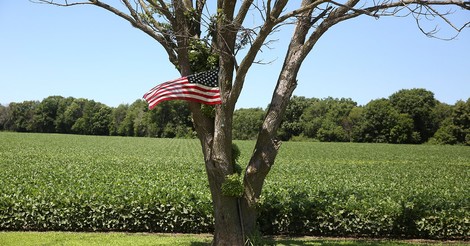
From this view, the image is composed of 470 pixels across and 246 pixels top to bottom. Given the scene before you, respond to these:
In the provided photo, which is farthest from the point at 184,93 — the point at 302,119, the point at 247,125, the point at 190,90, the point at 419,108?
the point at 247,125

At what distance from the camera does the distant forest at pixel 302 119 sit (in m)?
83.0

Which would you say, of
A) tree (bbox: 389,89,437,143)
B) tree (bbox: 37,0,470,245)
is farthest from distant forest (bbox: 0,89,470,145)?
tree (bbox: 37,0,470,245)

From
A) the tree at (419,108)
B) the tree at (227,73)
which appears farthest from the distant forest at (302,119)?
the tree at (227,73)

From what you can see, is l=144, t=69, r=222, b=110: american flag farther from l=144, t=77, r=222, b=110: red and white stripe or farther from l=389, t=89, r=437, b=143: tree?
l=389, t=89, r=437, b=143: tree

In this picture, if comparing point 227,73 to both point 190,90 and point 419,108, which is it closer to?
point 190,90

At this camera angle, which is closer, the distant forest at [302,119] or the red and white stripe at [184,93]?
the red and white stripe at [184,93]

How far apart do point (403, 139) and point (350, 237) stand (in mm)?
75398

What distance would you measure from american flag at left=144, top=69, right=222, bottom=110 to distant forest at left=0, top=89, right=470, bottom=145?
71.1 m

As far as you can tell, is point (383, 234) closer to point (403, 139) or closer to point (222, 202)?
point (222, 202)

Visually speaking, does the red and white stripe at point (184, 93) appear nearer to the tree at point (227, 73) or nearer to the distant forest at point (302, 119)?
the tree at point (227, 73)

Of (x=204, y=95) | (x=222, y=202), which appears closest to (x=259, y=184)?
(x=222, y=202)

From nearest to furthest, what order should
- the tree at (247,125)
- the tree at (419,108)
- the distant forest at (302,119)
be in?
Answer: the distant forest at (302,119)
the tree at (419,108)
the tree at (247,125)

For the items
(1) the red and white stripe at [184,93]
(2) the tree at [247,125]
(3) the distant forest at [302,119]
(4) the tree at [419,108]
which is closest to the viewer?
(1) the red and white stripe at [184,93]

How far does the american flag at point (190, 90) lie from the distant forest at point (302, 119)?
7107cm
